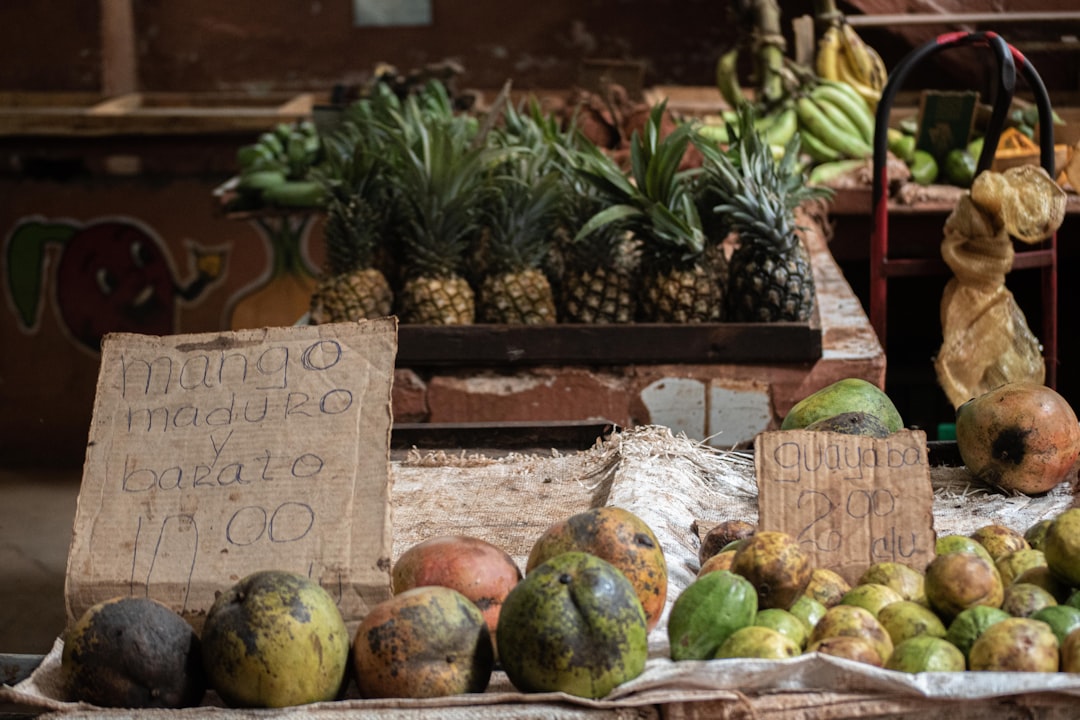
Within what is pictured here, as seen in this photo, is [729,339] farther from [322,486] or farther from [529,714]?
[529,714]

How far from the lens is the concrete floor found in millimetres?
4883

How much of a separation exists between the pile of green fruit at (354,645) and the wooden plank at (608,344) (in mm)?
2024

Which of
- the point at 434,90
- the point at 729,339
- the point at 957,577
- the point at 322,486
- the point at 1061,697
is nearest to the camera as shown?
the point at 1061,697

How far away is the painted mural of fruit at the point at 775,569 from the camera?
159 cm

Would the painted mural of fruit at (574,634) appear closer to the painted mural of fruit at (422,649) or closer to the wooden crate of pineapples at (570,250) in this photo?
the painted mural of fruit at (422,649)

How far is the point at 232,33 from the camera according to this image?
8.56 metres

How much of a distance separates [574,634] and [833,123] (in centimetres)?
486

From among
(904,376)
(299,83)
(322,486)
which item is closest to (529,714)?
(322,486)

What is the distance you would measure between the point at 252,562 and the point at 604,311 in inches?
82.2

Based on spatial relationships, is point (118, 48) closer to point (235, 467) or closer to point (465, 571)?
point (235, 467)

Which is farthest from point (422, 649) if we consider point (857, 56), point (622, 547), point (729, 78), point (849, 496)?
point (857, 56)

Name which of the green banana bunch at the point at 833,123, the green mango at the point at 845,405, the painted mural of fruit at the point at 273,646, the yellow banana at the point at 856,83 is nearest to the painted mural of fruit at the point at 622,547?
the painted mural of fruit at the point at 273,646

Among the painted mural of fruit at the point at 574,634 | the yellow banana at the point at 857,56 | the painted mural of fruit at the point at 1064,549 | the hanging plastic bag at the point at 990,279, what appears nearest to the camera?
the painted mural of fruit at the point at 574,634

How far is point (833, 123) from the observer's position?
579 centimetres
